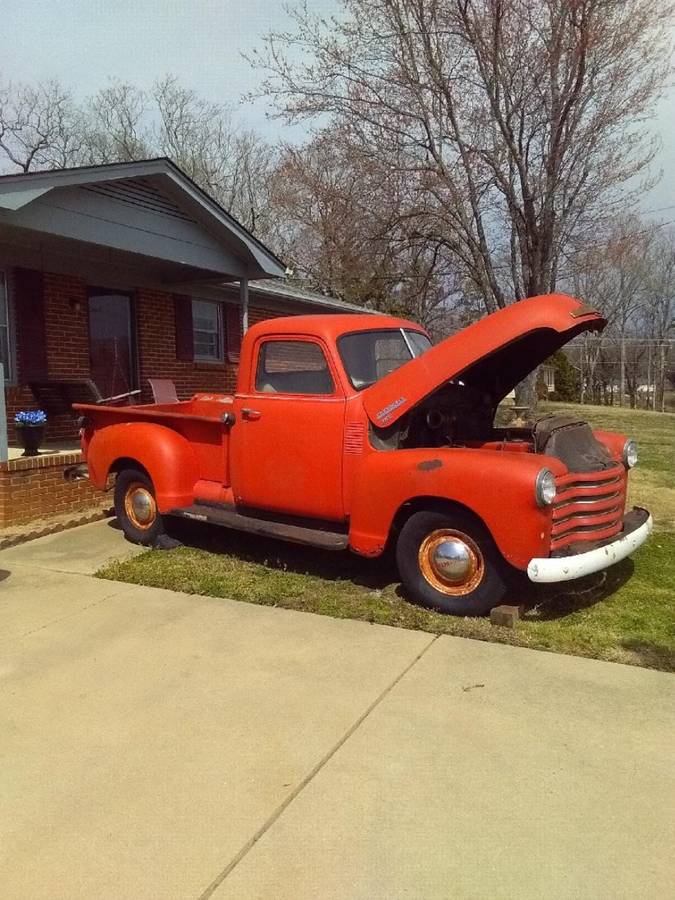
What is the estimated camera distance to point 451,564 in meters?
4.68

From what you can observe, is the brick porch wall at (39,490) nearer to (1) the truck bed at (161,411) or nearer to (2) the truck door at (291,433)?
(1) the truck bed at (161,411)

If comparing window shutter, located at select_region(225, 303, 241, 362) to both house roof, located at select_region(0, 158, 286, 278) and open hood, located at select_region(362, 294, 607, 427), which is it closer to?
house roof, located at select_region(0, 158, 286, 278)

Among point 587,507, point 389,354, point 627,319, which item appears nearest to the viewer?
point 587,507

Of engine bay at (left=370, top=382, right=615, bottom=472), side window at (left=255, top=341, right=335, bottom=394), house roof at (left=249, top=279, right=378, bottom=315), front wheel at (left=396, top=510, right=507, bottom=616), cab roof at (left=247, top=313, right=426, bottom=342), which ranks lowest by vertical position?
front wheel at (left=396, top=510, right=507, bottom=616)

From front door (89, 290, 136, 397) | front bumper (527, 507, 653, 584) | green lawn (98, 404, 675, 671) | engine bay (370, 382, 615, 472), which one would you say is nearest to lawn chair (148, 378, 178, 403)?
front door (89, 290, 136, 397)

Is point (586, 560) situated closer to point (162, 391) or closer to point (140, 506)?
point (140, 506)

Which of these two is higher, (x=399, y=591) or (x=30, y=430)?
(x=30, y=430)

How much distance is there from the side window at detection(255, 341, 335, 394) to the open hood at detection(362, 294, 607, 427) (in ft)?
1.29

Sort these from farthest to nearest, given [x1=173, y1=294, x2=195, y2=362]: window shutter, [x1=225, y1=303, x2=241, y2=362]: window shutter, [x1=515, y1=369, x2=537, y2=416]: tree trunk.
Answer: [x1=515, y1=369, x2=537, y2=416]: tree trunk, [x1=225, y1=303, x2=241, y2=362]: window shutter, [x1=173, y1=294, x2=195, y2=362]: window shutter

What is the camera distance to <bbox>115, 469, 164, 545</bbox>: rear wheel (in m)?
6.55

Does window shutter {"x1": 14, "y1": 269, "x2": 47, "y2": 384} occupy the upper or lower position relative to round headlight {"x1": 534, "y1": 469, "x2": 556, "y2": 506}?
upper

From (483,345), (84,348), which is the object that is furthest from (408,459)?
(84,348)

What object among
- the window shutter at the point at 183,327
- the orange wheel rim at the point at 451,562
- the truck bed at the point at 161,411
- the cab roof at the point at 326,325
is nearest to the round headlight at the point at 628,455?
the orange wheel rim at the point at 451,562

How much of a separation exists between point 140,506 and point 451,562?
3.19m
